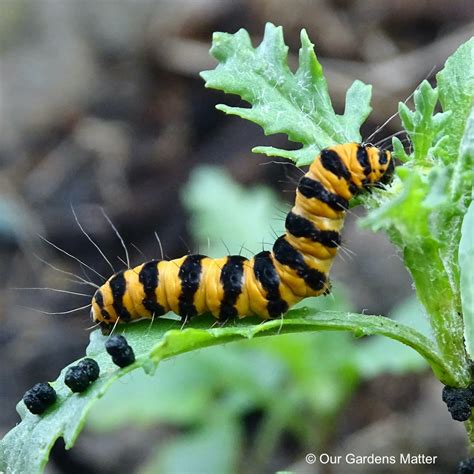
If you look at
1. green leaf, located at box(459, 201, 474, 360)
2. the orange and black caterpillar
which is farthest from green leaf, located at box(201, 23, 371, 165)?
green leaf, located at box(459, 201, 474, 360)

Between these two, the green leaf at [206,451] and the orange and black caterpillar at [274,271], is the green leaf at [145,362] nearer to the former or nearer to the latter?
the orange and black caterpillar at [274,271]

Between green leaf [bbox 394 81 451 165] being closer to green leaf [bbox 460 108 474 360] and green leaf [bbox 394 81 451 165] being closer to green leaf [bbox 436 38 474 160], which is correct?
green leaf [bbox 436 38 474 160]

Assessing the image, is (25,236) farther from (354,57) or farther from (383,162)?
(383,162)

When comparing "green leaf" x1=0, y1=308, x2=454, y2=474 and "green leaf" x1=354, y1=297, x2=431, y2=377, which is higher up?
"green leaf" x1=0, y1=308, x2=454, y2=474

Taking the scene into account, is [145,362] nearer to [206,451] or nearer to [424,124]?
[424,124]

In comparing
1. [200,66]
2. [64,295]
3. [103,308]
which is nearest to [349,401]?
[64,295]

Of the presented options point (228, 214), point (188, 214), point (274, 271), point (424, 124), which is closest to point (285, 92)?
point (424, 124)

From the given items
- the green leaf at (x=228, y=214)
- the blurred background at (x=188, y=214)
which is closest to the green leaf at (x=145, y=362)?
the blurred background at (x=188, y=214)
